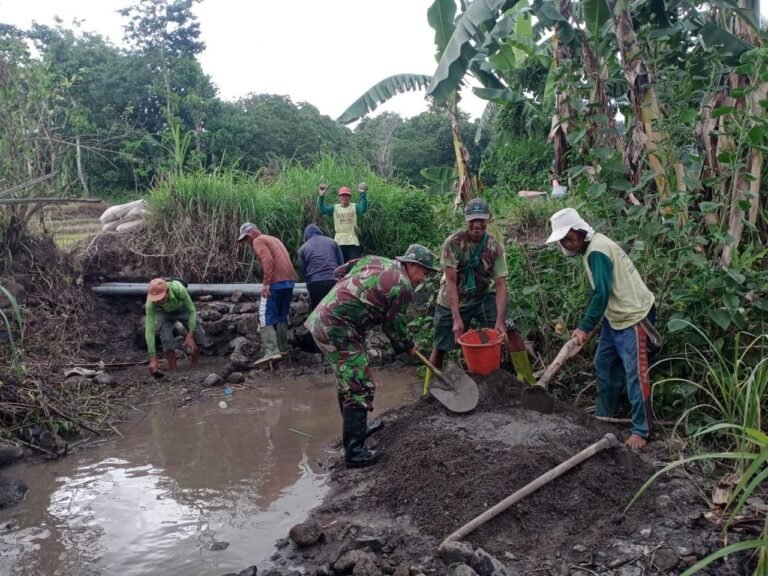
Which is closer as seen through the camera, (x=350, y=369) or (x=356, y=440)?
(x=350, y=369)

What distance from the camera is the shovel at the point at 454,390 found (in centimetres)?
491

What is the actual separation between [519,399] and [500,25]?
3.93m

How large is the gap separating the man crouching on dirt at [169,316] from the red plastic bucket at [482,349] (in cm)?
385

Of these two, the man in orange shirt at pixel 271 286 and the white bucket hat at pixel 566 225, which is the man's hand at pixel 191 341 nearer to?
the man in orange shirt at pixel 271 286

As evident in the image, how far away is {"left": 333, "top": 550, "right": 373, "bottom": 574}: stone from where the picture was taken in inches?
131

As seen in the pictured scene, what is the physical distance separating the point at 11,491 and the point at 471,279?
3.92m

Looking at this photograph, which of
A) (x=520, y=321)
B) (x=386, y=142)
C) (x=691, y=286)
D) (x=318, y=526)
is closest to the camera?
(x=318, y=526)

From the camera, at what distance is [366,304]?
14.7ft

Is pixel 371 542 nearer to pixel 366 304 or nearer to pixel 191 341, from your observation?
pixel 366 304

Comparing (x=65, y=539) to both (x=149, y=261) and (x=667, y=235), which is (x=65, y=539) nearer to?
(x=667, y=235)

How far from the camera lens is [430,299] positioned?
7281 mm

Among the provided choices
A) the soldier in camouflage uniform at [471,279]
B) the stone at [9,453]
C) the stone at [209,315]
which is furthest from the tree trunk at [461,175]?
the stone at [9,453]

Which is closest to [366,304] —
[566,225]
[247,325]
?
[566,225]

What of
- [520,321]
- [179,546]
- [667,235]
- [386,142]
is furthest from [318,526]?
[386,142]
